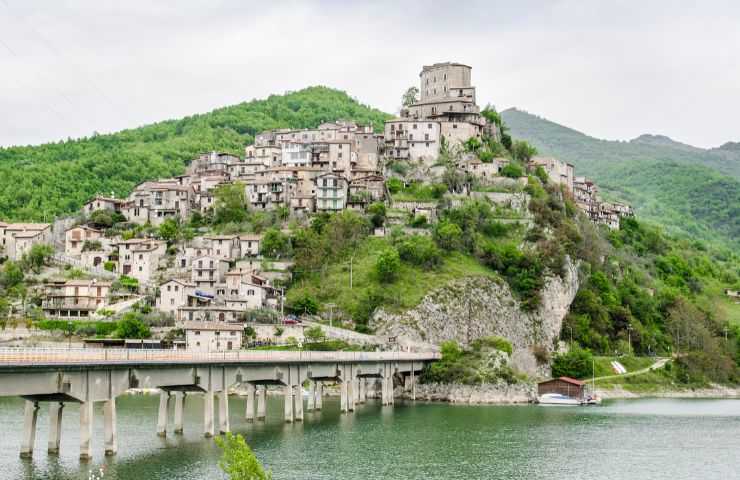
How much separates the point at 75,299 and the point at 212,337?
786 inches

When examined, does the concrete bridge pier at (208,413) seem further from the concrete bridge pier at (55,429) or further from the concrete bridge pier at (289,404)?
the concrete bridge pier at (55,429)

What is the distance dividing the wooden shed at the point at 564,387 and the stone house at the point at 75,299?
52.3 metres

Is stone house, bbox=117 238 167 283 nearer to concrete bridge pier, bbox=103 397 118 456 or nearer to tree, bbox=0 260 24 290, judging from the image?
tree, bbox=0 260 24 290

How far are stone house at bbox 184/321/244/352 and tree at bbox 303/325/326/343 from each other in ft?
24.6

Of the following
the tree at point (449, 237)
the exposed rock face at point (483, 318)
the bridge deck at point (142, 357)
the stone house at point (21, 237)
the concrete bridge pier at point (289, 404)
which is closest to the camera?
the bridge deck at point (142, 357)

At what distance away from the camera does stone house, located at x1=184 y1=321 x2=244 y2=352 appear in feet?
339

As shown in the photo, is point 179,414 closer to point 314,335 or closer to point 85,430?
point 85,430

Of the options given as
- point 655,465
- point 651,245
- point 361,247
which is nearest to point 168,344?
point 361,247

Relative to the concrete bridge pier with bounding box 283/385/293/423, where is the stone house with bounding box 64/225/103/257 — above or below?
above

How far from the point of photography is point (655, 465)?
197 feet

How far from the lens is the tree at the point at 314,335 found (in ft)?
342

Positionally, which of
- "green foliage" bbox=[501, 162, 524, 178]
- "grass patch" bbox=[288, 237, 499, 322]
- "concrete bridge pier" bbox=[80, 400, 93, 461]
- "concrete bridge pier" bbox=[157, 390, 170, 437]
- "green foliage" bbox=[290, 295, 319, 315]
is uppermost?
"green foliage" bbox=[501, 162, 524, 178]

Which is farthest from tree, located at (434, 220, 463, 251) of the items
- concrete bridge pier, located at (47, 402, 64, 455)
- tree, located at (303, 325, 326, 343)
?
concrete bridge pier, located at (47, 402, 64, 455)

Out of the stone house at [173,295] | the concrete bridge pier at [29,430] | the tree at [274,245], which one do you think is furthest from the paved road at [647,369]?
the concrete bridge pier at [29,430]
